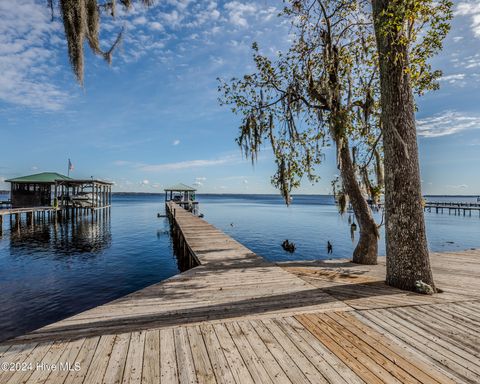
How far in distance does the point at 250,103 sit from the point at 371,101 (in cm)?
349

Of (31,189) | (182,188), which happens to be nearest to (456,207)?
(182,188)

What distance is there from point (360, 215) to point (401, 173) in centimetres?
302

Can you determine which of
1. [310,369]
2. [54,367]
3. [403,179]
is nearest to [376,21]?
[403,179]

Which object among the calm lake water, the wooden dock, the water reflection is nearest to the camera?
the wooden dock

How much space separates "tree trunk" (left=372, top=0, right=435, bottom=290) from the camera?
4938 mm

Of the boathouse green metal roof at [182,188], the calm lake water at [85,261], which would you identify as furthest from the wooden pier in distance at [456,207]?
the boathouse green metal roof at [182,188]

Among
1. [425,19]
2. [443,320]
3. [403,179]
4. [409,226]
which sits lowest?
[443,320]

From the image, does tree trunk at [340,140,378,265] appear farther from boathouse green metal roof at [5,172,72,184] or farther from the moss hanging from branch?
boathouse green metal roof at [5,172,72,184]

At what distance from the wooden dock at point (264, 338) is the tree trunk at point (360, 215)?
90.1 inches

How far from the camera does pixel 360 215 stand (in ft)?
25.6

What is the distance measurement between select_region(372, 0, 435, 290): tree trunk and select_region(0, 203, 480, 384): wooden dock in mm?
560

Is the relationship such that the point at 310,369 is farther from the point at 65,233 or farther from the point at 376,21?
the point at 65,233

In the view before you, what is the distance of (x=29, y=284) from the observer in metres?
9.91

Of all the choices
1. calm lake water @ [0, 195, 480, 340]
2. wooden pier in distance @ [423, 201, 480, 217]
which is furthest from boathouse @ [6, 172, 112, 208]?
wooden pier in distance @ [423, 201, 480, 217]
